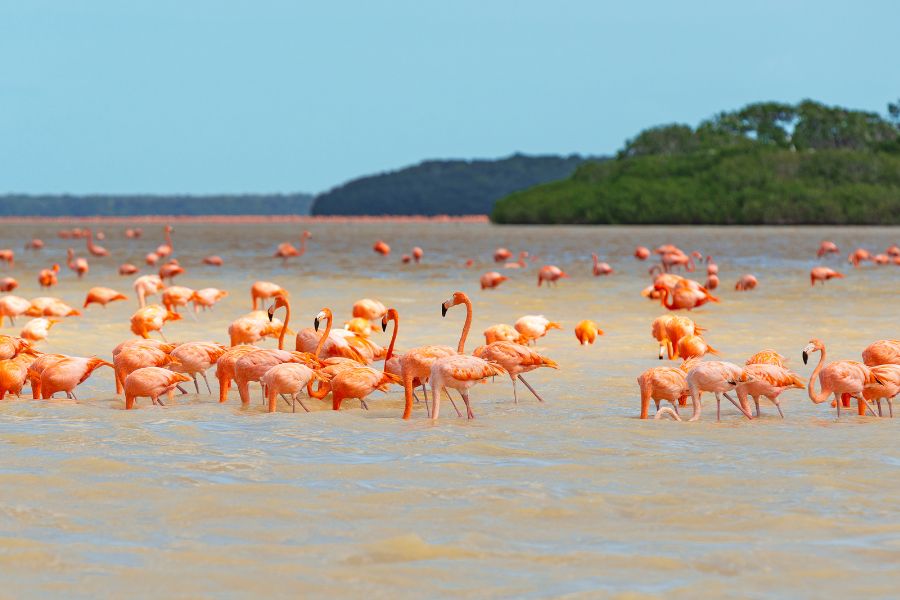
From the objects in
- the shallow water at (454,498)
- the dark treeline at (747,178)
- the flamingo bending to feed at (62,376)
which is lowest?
the shallow water at (454,498)

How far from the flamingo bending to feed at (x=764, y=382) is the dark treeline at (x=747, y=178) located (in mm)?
62685

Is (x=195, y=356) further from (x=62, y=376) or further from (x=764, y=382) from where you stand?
(x=764, y=382)

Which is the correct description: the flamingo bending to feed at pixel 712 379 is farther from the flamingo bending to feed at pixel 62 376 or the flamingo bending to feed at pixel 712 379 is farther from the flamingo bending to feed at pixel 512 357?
the flamingo bending to feed at pixel 62 376

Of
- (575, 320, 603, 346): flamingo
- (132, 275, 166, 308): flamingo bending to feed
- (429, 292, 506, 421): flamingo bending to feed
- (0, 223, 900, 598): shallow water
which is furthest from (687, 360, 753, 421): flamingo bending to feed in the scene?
(132, 275, 166, 308): flamingo bending to feed

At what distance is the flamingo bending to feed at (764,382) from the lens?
7.79m

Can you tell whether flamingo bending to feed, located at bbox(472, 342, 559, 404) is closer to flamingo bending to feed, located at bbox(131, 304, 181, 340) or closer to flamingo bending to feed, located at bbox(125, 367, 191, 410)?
flamingo bending to feed, located at bbox(125, 367, 191, 410)

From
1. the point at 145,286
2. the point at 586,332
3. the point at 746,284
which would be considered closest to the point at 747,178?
the point at 746,284

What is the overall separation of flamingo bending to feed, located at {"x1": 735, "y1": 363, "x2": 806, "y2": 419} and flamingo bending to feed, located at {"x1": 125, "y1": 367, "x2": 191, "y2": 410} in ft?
11.5

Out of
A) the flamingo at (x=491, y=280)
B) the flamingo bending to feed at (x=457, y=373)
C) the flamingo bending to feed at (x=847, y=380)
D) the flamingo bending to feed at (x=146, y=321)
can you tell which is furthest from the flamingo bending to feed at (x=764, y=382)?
the flamingo at (x=491, y=280)

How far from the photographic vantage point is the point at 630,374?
33.3ft

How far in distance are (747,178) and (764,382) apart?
6765cm

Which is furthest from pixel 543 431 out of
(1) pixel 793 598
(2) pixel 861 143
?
(2) pixel 861 143

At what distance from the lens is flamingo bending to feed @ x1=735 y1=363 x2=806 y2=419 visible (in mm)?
7789

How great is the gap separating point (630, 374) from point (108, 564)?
615 cm
